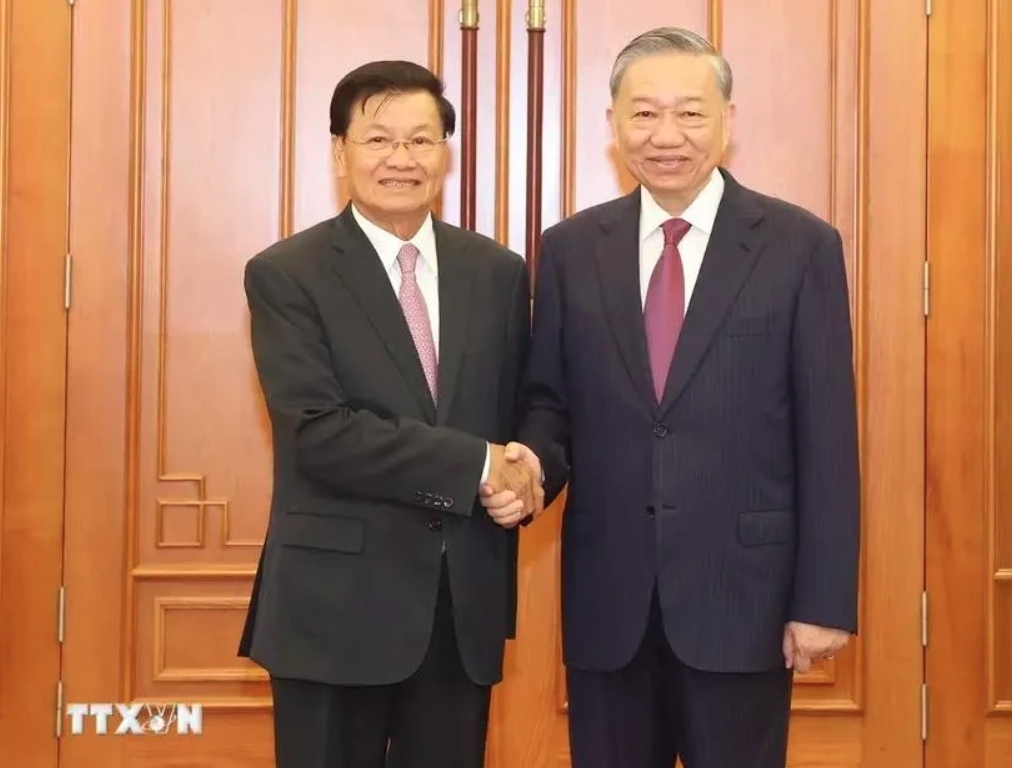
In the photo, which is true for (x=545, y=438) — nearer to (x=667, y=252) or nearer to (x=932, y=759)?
(x=667, y=252)

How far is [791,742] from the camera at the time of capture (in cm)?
290

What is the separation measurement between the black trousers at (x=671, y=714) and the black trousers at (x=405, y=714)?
0.17 metres

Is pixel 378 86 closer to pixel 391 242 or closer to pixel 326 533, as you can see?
pixel 391 242

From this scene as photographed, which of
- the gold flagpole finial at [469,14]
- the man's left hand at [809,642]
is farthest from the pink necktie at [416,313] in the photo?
the gold flagpole finial at [469,14]

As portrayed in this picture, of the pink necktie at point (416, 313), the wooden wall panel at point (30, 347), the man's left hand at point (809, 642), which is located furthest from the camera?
the wooden wall panel at point (30, 347)

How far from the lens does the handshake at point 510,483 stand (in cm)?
189

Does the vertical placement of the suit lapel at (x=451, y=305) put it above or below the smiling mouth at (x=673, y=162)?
below

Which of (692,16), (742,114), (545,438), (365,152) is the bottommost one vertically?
(545,438)

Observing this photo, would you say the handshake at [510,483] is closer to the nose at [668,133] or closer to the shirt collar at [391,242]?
the shirt collar at [391,242]

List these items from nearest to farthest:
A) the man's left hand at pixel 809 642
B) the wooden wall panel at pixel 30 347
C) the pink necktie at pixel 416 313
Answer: the man's left hand at pixel 809 642
the pink necktie at pixel 416 313
the wooden wall panel at pixel 30 347

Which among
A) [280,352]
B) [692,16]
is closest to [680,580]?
[280,352]

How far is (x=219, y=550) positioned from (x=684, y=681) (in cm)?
132

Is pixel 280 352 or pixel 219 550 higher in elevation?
pixel 280 352

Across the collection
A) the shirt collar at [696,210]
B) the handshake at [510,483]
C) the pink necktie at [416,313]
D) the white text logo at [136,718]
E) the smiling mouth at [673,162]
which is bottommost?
the white text logo at [136,718]
